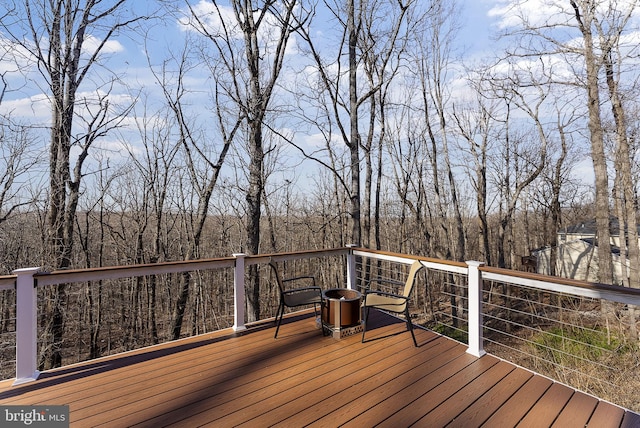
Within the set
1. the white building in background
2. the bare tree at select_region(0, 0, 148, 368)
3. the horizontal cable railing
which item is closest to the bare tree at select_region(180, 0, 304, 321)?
the bare tree at select_region(0, 0, 148, 368)

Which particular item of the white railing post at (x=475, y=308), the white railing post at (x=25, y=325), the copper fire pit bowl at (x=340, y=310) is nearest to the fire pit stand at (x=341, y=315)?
the copper fire pit bowl at (x=340, y=310)

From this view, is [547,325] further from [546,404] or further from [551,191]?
[546,404]

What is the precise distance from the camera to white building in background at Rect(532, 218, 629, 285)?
14312mm

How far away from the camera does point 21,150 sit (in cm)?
618

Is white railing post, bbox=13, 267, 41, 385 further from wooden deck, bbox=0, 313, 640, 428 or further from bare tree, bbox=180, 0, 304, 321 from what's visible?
bare tree, bbox=180, 0, 304, 321

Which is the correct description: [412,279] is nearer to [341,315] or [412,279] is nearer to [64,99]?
[341,315]

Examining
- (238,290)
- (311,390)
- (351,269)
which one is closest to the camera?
(311,390)

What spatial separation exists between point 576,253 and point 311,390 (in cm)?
1799

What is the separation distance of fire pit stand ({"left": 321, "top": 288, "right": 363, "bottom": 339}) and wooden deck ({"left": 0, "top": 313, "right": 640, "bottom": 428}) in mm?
180

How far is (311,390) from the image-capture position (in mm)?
2236

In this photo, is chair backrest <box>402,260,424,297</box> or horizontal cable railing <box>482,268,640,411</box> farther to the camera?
chair backrest <box>402,260,424,297</box>

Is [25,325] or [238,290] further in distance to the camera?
[238,290]

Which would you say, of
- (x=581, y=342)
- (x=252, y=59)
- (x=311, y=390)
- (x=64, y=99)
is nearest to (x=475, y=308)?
(x=581, y=342)

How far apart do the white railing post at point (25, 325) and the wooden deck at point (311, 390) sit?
0.13m
